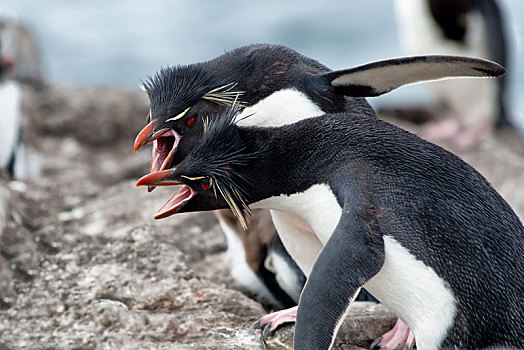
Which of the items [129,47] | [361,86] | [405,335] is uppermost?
[361,86]

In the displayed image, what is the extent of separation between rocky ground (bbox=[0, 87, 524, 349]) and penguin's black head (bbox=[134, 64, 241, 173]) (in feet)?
1.97

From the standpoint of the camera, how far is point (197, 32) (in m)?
17.8

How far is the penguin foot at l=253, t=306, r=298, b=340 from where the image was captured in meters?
2.51

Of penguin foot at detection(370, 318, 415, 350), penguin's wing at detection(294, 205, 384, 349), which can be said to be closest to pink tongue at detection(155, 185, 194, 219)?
penguin's wing at detection(294, 205, 384, 349)

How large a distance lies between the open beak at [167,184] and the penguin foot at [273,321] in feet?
1.88

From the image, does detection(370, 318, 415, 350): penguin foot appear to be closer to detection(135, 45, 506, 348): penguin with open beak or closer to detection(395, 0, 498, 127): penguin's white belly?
detection(135, 45, 506, 348): penguin with open beak

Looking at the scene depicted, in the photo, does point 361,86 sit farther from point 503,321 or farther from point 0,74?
point 0,74

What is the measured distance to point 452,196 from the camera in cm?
206

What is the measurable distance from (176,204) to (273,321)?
1.95ft

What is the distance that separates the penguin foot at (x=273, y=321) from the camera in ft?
8.25

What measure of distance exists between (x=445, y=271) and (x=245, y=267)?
146 cm

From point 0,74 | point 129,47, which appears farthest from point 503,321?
point 129,47

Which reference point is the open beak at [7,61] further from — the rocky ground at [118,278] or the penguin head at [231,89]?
the penguin head at [231,89]

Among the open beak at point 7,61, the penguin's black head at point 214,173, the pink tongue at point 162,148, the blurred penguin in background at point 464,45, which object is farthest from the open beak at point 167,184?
the blurred penguin in background at point 464,45
